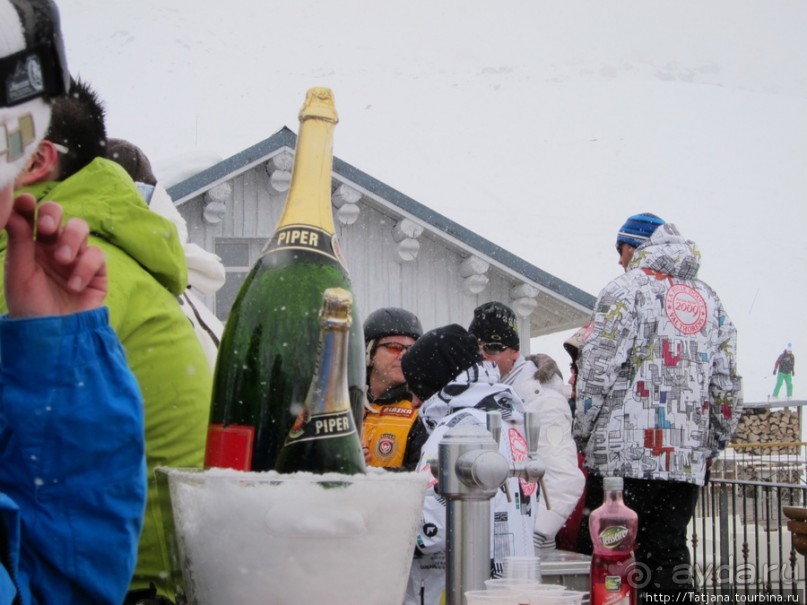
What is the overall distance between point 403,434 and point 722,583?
4.59 metres

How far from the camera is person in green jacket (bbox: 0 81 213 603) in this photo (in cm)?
149

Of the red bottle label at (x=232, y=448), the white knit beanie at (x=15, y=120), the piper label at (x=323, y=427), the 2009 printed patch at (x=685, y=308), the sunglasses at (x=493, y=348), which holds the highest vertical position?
the 2009 printed patch at (x=685, y=308)

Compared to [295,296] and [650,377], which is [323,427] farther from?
[650,377]

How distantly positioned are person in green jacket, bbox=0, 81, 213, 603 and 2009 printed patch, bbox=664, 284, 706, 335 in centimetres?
396

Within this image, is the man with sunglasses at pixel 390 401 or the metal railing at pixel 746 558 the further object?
the metal railing at pixel 746 558

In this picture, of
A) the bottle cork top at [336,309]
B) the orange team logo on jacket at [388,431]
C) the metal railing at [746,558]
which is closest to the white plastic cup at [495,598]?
the bottle cork top at [336,309]

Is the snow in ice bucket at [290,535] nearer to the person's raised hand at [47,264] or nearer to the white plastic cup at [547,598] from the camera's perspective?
the person's raised hand at [47,264]

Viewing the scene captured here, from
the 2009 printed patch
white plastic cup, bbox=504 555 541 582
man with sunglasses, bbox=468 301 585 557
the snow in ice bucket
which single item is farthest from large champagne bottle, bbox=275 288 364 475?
man with sunglasses, bbox=468 301 585 557

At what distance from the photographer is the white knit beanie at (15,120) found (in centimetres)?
86

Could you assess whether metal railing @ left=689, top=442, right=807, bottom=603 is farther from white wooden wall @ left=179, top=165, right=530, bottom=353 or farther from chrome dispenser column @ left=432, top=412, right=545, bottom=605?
chrome dispenser column @ left=432, top=412, right=545, bottom=605

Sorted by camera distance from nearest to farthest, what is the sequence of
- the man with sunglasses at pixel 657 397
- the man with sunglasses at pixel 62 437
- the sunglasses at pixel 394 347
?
the man with sunglasses at pixel 62 437 < the man with sunglasses at pixel 657 397 < the sunglasses at pixel 394 347

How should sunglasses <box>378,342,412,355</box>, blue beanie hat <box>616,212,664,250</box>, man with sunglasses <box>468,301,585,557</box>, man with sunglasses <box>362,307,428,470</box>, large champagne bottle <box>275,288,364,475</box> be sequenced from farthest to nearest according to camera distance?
man with sunglasses <box>468,301,585,557</box> < blue beanie hat <box>616,212,664,250</box> < sunglasses <box>378,342,412,355</box> < man with sunglasses <box>362,307,428,470</box> < large champagne bottle <box>275,288,364,475</box>

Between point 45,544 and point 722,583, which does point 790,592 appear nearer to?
point 722,583

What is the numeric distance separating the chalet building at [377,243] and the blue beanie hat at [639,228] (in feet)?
22.5
